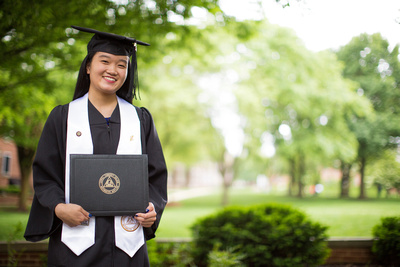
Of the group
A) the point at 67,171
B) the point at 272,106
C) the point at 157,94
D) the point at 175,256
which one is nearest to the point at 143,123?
the point at 67,171

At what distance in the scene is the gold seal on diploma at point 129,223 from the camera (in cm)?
195

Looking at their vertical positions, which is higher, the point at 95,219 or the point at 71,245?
the point at 95,219

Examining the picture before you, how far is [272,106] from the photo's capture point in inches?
754

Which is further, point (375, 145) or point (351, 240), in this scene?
point (375, 145)

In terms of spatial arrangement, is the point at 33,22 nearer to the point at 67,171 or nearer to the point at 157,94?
the point at 67,171

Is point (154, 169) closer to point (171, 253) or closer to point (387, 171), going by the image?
point (171, 253)

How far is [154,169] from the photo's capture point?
2182 millimetres

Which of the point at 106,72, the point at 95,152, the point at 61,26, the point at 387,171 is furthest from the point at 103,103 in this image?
the point at 387,171

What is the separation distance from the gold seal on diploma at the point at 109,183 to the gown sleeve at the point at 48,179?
0.27m

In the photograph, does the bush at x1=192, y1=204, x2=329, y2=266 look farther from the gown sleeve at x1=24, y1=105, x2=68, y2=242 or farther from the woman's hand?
the gown sleeve at x1=24, y1=105, x2=68, y2=242

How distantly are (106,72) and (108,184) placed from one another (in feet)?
2.26

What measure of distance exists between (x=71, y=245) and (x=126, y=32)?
3.40 metres

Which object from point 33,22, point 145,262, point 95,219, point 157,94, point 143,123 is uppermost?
point 157,94

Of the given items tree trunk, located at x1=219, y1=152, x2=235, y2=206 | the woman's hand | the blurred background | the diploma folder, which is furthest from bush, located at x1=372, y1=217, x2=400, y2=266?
tree trunk, located at x1=219, y1=152, x2=235, y2=206
